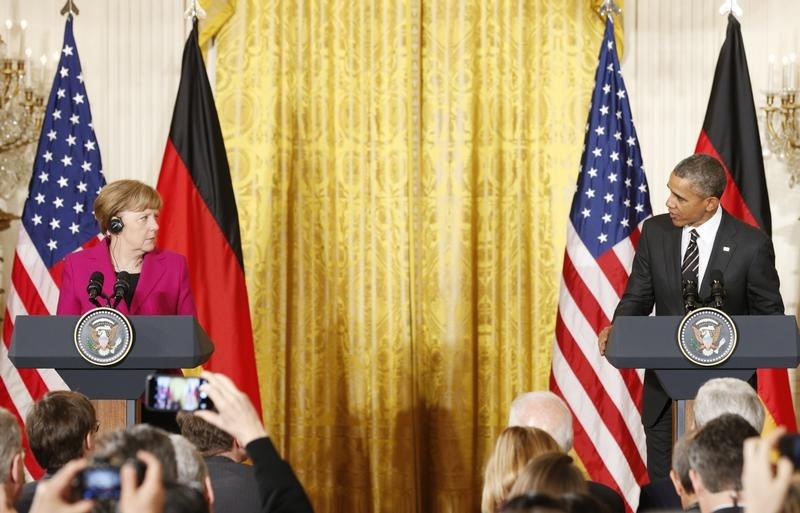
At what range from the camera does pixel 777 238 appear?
7.09m

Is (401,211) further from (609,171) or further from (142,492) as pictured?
(142,492)

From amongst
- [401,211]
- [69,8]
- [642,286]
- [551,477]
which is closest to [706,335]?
[642,286]

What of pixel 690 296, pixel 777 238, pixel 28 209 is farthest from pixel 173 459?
pixel 777 238

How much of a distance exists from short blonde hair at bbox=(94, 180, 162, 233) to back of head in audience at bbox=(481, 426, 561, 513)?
2148mm

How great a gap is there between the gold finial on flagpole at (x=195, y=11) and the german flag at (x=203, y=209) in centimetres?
6

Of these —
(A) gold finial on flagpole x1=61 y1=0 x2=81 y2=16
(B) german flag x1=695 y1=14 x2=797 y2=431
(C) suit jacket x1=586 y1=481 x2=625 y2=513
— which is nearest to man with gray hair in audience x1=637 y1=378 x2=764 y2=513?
(C) suit jacket x1=586 y1=481 x2=625 y2=513

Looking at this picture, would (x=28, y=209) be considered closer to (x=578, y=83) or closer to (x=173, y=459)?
(x=578, y=83)

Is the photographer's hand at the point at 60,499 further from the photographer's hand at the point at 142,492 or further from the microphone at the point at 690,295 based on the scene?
the microphone at the point at 690,295

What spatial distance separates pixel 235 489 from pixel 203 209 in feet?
10.8

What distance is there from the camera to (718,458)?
2.71m

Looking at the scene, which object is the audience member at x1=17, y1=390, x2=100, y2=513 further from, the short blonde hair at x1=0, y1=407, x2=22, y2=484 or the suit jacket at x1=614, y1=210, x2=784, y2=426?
the suit jacket at x1=614, y1=210, x2=784, y2=426

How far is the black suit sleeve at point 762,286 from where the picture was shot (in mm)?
4961

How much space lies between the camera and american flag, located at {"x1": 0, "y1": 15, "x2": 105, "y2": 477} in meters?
6.40

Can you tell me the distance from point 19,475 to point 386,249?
440cm
